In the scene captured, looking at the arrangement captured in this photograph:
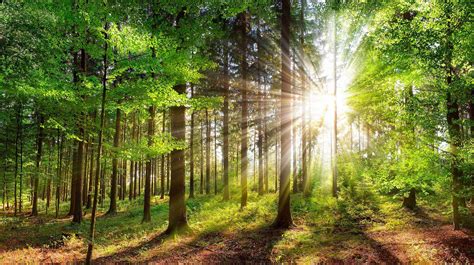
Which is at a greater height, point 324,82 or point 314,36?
point 314,36

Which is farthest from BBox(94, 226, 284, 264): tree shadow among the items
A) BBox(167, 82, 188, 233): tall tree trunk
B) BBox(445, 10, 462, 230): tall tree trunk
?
BBox(445, 10, 462, 230): tall tree trunk

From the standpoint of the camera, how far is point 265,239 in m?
13.0

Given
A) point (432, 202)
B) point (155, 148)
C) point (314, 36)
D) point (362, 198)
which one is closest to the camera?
point (155, 148)

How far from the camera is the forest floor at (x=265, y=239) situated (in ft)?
33.8

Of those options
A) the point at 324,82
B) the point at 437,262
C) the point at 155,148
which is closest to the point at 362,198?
the point at 324,82

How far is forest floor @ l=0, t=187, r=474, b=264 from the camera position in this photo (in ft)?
33.8

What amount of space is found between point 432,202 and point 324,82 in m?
12.6

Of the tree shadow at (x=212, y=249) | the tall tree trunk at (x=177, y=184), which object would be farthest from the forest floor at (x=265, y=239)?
the tall tree trunk at (x=177, y=184)

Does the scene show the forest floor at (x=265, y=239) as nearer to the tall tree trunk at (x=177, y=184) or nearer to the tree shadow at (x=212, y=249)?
the tree shadow at (x=212, y=249)

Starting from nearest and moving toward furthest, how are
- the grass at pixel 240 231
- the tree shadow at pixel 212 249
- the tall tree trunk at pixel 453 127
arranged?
the tree shadow at pixel 212 249
the tall tree trunk at pixel 453 127
the grass at pixel 240 231

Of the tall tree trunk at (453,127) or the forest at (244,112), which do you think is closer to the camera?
the forest at (244,112)

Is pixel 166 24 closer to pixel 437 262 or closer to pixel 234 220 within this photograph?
pixel 234 220

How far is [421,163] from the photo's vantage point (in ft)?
39.2

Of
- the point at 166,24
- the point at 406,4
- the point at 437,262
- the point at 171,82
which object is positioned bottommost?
the point at 437,262
